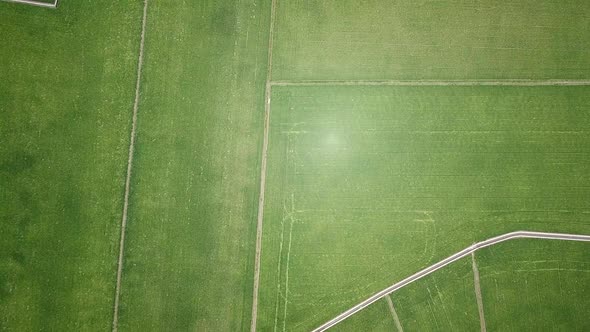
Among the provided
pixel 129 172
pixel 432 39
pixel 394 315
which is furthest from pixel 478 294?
pixel 129 172

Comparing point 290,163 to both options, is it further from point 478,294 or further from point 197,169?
point 478,294

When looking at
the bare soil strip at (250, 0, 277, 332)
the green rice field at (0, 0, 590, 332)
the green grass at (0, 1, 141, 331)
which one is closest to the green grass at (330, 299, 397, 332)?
the green rice field at (0, 0, 590, 332)

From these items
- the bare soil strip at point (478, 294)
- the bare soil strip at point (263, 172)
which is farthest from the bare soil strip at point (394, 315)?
the bare soil strip at point (263, 172)

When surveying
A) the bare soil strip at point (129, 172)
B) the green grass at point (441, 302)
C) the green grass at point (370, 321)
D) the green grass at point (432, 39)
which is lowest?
the green grass at point (370, 321)

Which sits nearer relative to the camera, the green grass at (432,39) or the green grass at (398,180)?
the green grass at (398,180)

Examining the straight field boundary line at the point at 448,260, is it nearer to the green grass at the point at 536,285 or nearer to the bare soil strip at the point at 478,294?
the green grass at the point at 536,285

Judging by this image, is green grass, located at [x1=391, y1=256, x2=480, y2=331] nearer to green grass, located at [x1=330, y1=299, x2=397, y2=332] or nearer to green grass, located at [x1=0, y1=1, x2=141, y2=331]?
green grass, located at [x1=330, y1=299, x2=397, y2=332]

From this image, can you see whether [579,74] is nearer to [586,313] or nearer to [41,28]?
[586,313]
